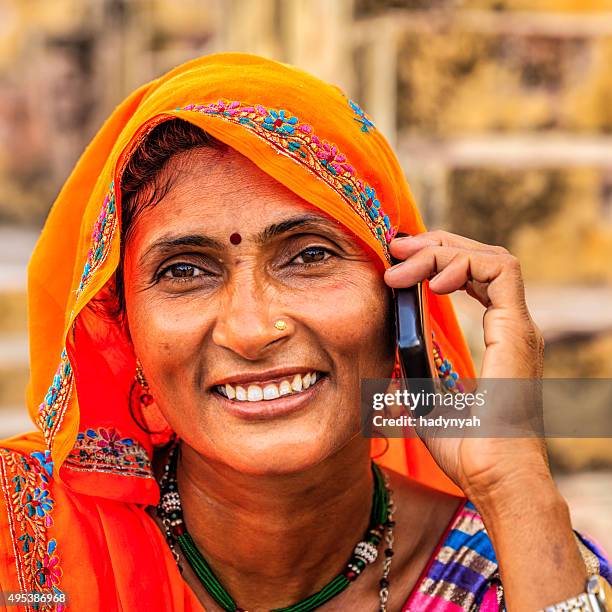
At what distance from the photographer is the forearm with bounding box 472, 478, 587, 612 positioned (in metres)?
2.07

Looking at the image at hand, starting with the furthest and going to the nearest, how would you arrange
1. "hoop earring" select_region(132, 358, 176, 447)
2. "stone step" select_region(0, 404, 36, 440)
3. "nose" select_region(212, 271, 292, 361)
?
"stone step" select_region(0, 404, 36, 440) < "hoop earring" select_region(132, 358, 176, 447) < "nose" select_region(212, 271, 292, 361)

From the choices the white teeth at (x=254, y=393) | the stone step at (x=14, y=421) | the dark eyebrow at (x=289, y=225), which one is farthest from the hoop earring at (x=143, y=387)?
the stone step at (x=14, y=421)

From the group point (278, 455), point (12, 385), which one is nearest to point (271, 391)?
point (278, 455)

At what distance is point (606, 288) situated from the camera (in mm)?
4406

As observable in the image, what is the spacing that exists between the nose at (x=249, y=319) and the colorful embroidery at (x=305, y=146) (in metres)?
0.27

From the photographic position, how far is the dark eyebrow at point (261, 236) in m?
2.15

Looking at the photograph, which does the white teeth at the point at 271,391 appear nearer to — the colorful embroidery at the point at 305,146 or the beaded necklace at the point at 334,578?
the colorful embroidery at the point at 305,146

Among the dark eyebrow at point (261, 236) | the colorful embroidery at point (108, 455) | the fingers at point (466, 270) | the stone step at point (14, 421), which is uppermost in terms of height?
the dark eyebrow at point (261, 236)

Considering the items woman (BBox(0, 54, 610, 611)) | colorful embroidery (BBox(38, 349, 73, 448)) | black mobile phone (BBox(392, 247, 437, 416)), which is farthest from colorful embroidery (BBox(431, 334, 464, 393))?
colorful embroidery (BBox(38, 349, 73, 448))

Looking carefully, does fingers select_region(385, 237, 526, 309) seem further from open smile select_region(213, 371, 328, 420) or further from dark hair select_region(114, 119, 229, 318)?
dark hair select_region(114, 119, 229, 318)

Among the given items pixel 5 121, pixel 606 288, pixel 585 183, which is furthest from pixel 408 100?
pixel 5 121

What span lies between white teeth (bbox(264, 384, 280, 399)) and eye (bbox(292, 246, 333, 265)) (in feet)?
0.91

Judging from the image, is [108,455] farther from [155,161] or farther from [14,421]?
[14,421]

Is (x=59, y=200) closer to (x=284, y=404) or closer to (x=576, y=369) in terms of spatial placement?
(x=284, y=404)
